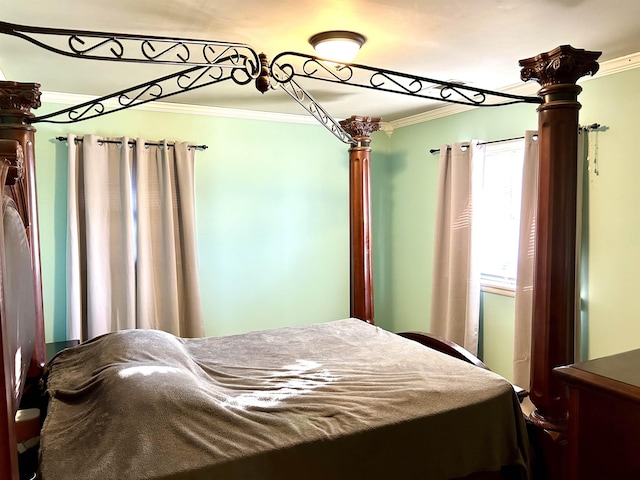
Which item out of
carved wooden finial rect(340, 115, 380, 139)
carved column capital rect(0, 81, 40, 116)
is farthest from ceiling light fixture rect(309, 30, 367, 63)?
carved column capital rect(0, 81, 40, 116)

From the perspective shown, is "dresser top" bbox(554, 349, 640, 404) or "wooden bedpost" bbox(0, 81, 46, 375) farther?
"wooden bedpost" bbox(0, 81, 46, 375)

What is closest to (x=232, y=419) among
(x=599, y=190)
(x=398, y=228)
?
(x=599, y=190)

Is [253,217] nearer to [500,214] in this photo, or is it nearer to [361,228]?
[361,228]

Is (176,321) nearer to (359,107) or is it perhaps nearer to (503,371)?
(359,107)

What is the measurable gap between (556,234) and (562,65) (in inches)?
25.4

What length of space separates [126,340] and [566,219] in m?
1.92

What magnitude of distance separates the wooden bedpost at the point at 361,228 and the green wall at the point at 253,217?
1088 millimetres

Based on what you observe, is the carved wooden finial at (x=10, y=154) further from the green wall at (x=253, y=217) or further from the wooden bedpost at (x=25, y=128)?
the green wall at (x=253, y=217)

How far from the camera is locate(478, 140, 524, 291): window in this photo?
361 cm

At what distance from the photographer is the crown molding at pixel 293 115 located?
2787mm

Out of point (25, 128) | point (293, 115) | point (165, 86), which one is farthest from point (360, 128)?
point (25, 128)

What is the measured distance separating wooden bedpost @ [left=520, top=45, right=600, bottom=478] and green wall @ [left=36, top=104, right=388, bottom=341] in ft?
8.78

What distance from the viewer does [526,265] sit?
10.7 feet

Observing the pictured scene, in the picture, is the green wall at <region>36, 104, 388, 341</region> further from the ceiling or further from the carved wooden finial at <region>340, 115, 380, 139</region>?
the carved wooden finial at <region>340, 115, 380, 139</region>
